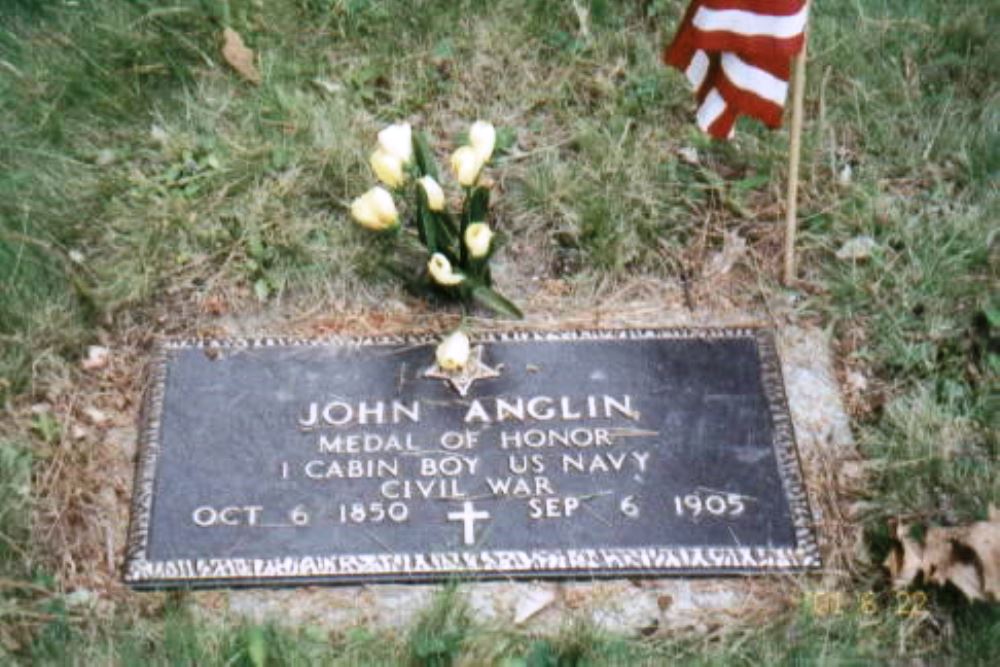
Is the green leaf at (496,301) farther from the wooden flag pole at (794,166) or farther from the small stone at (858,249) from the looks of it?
the small stone at (858,249)

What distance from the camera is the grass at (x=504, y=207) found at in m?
2.51

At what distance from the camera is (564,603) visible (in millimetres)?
2580

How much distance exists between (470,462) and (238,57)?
1572mm

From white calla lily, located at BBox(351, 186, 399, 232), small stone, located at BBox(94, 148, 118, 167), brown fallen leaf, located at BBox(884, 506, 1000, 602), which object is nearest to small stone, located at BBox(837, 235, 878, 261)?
brown fallen leaf, located at BBox(884, 506, 1000, 602)

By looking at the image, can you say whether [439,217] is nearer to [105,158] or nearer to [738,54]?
[738,54]

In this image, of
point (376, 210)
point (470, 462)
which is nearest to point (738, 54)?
point (376, 210)

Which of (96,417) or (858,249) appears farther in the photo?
(858,249)

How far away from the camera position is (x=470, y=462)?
108 inches

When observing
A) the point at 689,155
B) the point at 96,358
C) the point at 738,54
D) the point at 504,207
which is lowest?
the point at 96,358

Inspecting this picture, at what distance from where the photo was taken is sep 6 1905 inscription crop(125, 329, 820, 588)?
8.54 ft
